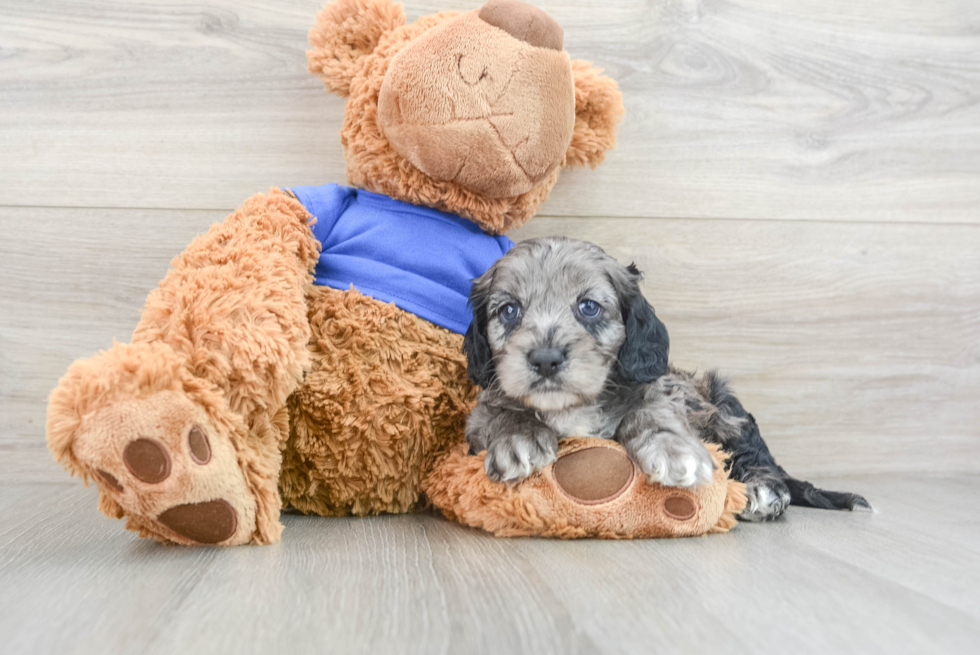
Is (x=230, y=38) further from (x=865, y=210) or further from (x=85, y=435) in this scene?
(x=865, y=210)

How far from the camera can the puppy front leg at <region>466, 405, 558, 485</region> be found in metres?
1.39

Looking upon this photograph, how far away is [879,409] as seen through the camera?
2289 mm

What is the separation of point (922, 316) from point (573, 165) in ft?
4.11

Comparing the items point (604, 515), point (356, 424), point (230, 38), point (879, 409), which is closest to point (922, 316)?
point (879, 409)

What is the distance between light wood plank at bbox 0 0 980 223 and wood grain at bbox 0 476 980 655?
1024 mm

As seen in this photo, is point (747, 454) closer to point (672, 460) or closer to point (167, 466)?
point (672, 460)

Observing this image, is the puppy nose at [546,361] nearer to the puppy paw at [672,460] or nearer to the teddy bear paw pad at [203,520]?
the puppy paw at [672,460]

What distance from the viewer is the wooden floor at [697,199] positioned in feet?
6.66

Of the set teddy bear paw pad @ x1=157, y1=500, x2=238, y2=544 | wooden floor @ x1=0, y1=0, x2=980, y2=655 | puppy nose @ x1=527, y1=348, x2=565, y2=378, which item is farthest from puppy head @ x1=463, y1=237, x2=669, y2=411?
teddy bear paw pad @ x1=157, y1=500, x2=238, y2=544

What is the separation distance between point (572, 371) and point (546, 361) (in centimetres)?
5

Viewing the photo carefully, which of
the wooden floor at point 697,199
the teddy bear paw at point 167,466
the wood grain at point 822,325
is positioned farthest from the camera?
the wood grain at point 822,325

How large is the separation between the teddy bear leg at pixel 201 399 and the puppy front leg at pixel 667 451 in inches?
25.7

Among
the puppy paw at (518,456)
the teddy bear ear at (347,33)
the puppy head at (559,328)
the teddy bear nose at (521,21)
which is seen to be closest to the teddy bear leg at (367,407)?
the puppy head at (559,328)

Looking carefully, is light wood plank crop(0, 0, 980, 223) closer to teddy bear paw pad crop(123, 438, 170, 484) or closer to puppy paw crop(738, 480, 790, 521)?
puppy paw crop(738, 480, 790, 521)
